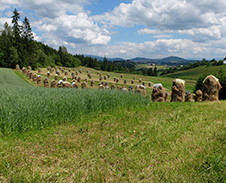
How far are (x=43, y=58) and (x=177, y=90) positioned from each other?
254 feet

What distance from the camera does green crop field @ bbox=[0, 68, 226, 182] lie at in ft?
15.1

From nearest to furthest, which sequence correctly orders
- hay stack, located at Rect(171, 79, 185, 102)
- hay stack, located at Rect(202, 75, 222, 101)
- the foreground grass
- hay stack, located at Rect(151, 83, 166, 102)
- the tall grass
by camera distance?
the foreground grass → the tall grass → hay stack, located at Rect(202, 75, 222, 101) → hay stack, located at Rect(171, 79, 185, 102) → hay stack, located at Rect(151, 83, 166, 102)

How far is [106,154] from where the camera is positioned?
5.54 metres

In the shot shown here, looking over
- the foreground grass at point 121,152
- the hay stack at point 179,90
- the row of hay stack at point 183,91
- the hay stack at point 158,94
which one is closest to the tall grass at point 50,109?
the foreground grass at point 121,152

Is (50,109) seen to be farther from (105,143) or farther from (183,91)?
(183,91)

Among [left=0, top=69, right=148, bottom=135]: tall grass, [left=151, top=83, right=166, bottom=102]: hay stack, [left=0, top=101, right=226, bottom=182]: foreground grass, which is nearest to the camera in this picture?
[left=0, top=101, right=226, bottom=182]: foreground grass

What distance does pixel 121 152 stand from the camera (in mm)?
5684

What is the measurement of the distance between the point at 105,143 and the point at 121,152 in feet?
2.55

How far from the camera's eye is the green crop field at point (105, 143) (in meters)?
4.61

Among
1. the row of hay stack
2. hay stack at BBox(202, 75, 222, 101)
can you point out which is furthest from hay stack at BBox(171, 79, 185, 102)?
hay stack at BBox(202, 75, 222, 101)

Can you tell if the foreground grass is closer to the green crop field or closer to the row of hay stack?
the green crop field

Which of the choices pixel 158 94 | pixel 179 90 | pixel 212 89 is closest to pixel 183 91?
pixel 179 90

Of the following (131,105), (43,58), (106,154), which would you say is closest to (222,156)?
(106,154)

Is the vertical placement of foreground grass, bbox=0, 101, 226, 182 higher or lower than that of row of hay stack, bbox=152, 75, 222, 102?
lower
